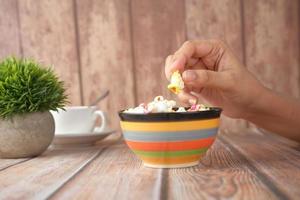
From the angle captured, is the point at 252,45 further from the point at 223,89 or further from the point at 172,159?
the point at 172,159

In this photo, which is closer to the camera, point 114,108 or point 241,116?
point 241,116

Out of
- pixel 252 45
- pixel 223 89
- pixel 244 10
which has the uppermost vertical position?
pixel 244 10

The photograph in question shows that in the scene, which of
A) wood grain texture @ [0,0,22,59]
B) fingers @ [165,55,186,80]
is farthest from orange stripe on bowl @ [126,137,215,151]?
wood grain texture @ [0,0,22,59]

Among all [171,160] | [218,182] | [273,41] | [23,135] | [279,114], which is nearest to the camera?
[218,182]

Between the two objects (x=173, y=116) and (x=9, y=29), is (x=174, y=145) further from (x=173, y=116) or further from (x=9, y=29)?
(x=9, y=29)

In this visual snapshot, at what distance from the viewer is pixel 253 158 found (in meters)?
0.77

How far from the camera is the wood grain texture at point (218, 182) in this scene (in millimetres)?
517

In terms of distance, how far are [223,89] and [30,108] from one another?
391 millimetres

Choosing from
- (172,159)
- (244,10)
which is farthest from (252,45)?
(172,159)

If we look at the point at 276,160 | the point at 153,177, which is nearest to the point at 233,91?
the point at 276,160

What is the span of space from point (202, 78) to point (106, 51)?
804 mm

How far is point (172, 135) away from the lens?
68 cm

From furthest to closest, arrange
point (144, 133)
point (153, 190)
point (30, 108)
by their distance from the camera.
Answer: point (30, 108) → point (144, 133) → point (153, 190)

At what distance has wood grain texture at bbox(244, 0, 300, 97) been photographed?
1.51 meters
